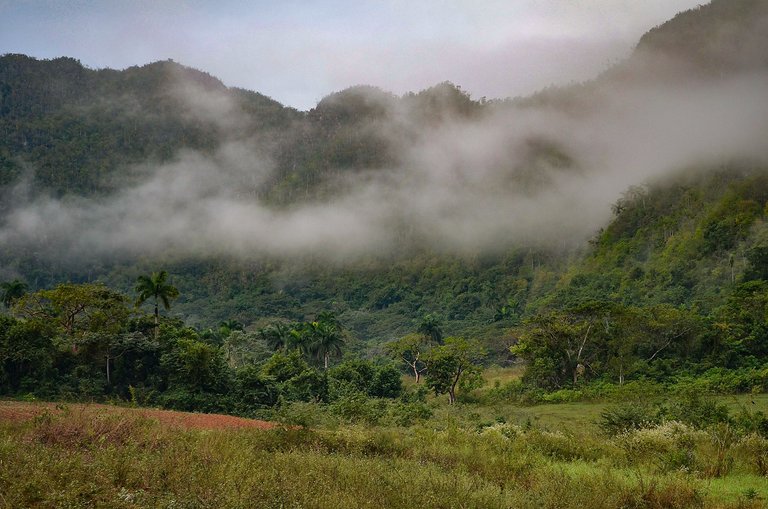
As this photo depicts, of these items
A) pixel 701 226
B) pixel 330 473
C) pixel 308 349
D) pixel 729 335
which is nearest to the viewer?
pixel 330 473

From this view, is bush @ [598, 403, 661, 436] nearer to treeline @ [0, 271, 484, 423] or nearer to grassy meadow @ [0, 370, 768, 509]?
grassy meadow @ [0, 370, 768, 509]

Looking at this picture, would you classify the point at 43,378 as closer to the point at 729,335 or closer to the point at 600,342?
the point at 600,342

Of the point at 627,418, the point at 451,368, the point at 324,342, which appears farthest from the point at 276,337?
the point at 627,418

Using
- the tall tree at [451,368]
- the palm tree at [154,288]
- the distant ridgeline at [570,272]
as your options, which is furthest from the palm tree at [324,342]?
the palm tree at [154,288]

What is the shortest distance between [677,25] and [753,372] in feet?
667

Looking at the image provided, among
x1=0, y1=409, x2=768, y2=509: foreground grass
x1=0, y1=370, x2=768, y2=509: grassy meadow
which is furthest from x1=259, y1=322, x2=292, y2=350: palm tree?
x1=0, y1=409, x2=768, y2=509: foreground grass

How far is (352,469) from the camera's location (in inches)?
372

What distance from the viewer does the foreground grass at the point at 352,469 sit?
6.97m

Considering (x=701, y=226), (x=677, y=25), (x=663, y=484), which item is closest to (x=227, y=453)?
(x=663, y=484)

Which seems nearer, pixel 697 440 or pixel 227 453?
pixel 227 453

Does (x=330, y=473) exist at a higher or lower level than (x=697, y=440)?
higher

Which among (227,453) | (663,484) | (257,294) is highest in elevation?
(227,453)

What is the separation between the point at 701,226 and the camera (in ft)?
275

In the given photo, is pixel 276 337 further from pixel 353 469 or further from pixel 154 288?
pixel 353 469
